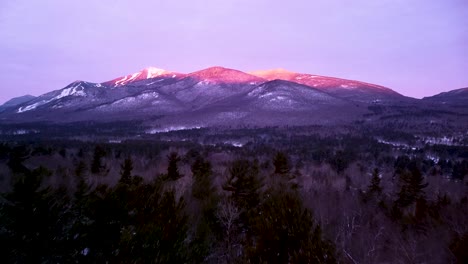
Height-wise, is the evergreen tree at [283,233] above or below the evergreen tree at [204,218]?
above

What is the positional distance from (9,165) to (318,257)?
113 feet

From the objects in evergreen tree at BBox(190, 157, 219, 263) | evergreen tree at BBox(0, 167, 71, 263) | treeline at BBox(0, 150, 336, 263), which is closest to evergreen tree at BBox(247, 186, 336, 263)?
treeline at BBox(0, 150, 336, 263)

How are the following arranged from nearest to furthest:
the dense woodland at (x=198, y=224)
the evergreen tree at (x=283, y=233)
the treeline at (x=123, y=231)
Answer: the treeline at (x=123, y=231)
the dense woodland at (x=198, y=224)
the evergreen tree at (x=283, y=233)

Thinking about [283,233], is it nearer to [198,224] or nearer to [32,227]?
[32,227]

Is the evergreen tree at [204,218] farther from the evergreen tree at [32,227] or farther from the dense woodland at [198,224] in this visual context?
the evergreen tree at [32,227]

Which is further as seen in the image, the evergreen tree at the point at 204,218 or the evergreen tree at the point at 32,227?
the evergreen tree at the point at 204,218

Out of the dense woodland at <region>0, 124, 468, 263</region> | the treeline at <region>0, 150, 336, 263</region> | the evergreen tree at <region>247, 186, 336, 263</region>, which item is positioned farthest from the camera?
the evergreen tree at <region>247, 186, 336, 263</region>

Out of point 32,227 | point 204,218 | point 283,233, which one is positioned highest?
point 32,227

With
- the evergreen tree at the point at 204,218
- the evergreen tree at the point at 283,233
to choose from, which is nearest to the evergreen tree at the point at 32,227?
the evergreen tree at the point at 204,218

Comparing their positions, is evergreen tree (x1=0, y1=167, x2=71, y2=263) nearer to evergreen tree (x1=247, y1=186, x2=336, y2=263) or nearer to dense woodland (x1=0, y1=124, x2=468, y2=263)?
dense woodland (x1=0, y1=124, x2=468, y2=263)

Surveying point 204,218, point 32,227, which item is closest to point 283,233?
point 32,227

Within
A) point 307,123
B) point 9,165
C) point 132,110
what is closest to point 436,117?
point 307,123

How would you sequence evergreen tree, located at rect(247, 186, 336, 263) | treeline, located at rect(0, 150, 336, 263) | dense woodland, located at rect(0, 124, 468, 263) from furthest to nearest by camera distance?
evergreen tree, located at rect(247, 186, 336, 263), dense woodland, located at rect(0, 124, 468, 263), treeline, located at rect(0, 150, 336, 263)

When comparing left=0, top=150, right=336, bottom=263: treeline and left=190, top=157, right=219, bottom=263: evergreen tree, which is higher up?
left=0, top=150, right=336, bottom=263: treeline
